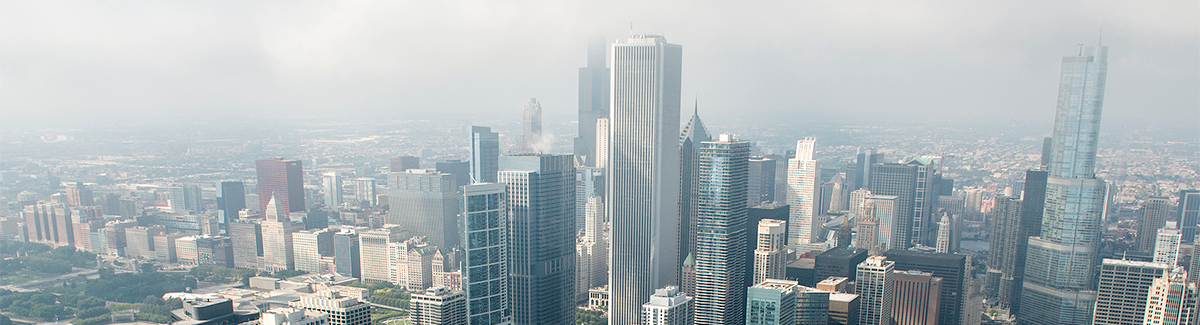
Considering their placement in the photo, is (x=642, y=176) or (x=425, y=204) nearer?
(x=642, y=176)

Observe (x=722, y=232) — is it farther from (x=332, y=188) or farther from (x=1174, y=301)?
(x=332, y=188)

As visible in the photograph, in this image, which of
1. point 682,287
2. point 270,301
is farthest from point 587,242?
point 270,301

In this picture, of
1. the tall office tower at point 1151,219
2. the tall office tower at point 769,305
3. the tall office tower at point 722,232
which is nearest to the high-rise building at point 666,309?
the tall office tower at point 769,305

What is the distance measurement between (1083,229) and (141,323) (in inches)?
739

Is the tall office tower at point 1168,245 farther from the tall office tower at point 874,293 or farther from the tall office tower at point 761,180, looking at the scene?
the tall office tower at point 761,180

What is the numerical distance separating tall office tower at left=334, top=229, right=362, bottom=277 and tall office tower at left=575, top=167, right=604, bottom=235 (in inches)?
257

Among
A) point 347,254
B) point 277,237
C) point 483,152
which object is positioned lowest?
point 347,254

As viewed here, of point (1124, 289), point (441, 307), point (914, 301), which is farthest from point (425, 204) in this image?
point (1124, 289)

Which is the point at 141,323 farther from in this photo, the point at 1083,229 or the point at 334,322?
the point at 1083,229

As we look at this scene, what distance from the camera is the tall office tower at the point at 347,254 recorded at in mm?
18938

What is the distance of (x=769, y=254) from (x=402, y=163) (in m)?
9.60

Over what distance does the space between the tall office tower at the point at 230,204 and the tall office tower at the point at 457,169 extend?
592cm

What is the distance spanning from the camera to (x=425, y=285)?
56.9 ft

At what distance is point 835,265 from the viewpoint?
48.3 feet
